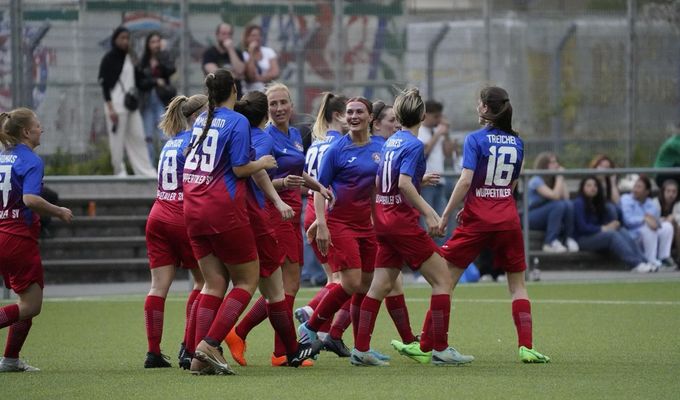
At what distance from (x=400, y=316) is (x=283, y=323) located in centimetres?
127

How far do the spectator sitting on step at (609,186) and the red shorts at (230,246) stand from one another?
9.93 metres

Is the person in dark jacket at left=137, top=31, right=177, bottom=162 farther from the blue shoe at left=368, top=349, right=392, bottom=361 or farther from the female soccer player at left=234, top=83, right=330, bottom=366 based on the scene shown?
the blue shoe at left=368, top=349, right=392, bottom=361

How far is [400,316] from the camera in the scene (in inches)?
427

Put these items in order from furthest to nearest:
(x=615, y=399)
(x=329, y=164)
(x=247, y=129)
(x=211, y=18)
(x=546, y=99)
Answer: (x=546, y=99) → (x=211, y=18) → (x=329, y=164) → (x=247, y=129) → (x=615, y=399)

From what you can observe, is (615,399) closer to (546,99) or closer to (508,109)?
(508,109)

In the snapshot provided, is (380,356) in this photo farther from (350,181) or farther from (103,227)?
(103,227)

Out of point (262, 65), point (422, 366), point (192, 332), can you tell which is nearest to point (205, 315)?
point (192, 332)

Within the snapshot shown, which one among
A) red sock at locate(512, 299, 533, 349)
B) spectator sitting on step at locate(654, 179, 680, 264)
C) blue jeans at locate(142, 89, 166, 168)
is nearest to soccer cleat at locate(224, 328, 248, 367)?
red sock at locate(512, 299, 533, 349)

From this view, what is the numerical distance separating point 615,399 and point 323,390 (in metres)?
1.77

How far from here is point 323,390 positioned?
8.80 meters

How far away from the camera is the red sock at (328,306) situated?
35.0 ft

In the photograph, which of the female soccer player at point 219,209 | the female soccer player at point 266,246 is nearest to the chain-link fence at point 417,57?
the female soccer player at point 266,246

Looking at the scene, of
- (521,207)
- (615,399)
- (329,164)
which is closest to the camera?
(615,399)

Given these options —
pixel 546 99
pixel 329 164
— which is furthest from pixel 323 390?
pixel 546 99
